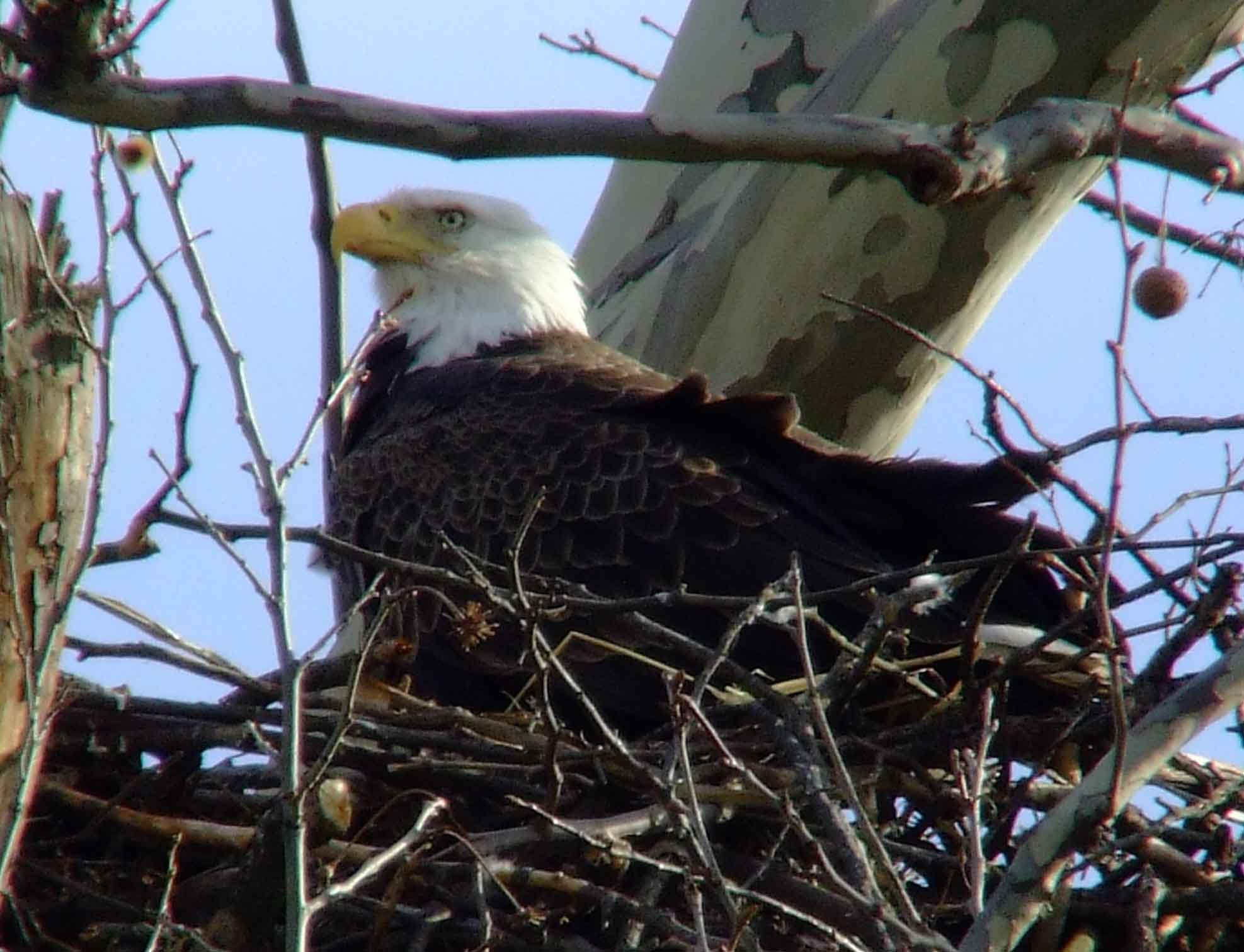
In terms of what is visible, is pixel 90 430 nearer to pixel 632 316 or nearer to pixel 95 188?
pixel 95 188

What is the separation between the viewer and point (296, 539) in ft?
11.4

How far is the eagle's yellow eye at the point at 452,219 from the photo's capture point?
20.8 ft

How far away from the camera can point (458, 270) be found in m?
6.29

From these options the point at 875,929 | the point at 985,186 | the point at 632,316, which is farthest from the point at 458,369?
the point at 875,929

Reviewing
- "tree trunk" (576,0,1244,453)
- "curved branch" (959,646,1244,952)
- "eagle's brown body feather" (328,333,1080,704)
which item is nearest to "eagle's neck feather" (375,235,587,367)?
"tree trunk" (576,0,1244,453)

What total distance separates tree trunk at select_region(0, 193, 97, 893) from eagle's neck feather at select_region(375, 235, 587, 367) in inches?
114

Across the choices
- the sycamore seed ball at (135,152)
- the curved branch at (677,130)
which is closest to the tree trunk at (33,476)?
the curved branch at (677,130)

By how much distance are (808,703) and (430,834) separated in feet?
2.39

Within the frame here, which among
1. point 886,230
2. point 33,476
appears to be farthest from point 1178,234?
point 33,476

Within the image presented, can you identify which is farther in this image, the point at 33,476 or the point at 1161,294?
the point at 1161,294

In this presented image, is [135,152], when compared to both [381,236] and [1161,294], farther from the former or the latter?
[1161,294]

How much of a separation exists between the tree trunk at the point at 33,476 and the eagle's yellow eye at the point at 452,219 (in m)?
3.11

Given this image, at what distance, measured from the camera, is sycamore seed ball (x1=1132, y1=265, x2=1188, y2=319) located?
173 inches

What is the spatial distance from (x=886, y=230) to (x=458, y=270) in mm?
1548
